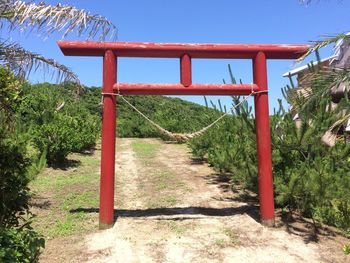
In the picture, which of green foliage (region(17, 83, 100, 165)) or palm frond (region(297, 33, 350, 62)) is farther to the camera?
green foliage (region(17, 83, 100, 165))

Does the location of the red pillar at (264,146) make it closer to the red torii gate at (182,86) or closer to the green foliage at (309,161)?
the red torii gate at (182,86)

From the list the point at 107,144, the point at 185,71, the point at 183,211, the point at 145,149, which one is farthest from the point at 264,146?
the point at 145,149

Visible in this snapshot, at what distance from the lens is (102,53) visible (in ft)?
15.8

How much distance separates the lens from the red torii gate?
4801mm

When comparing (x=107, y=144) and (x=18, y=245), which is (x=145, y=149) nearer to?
(x=107, y=144)

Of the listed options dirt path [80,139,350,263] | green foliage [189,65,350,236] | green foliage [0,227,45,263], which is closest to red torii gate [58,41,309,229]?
dirt path [80,139,350,263]

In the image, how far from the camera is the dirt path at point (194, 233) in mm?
4109

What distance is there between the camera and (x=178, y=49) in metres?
4.88

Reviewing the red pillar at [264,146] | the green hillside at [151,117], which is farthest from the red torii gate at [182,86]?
the green hillside at [151,117]

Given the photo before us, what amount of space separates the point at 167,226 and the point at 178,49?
233cm

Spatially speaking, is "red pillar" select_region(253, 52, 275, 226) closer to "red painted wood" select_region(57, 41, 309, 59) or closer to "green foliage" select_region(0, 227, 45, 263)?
"red painted wood" select_region(57, 41, 309, 59)

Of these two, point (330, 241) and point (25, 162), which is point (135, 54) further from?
point (330, 241)

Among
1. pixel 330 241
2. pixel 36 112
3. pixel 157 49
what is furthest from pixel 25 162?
pixel 36 112

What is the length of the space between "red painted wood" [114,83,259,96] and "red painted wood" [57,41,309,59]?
397 mm
